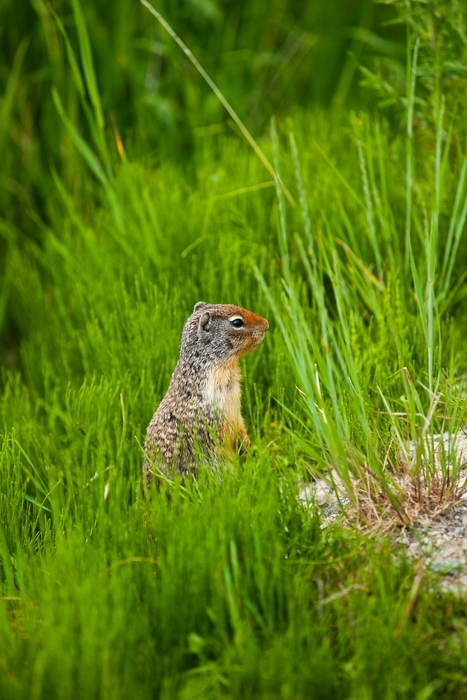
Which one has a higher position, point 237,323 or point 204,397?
point 237,323

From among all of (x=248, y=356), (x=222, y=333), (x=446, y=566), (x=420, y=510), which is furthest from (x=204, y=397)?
(x=446, y=566)

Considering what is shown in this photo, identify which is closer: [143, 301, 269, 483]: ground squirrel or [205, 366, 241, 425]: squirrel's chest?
[143, 301, 269, 483]: ground squirrel

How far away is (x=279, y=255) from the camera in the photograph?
4508 mm

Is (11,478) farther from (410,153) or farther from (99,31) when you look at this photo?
(99,31)

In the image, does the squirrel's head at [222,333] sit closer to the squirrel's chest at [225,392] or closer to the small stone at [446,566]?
the squirrel's chest at [225,392]

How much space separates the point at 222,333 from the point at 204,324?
0.31 feet

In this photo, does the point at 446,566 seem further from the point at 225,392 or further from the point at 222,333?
the point at 222,333

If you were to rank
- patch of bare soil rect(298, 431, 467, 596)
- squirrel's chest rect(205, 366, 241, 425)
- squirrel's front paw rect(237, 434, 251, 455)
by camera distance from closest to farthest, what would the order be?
patch of bare soil rect(298, 431, 467, 596) < squirrel's front paw rect(237, 434, 251, 455) < squirrel's chest rect(205, 366, 241, 425)

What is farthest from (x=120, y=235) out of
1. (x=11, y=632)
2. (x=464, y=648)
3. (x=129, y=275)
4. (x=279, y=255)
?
(x=464, y=648)

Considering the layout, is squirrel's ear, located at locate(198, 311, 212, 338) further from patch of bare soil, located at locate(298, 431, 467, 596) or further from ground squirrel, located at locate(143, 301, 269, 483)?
patch of bare soil, located at locate(298, 431, 467, 596)

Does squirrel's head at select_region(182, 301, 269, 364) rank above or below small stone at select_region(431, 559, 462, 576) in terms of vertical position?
above

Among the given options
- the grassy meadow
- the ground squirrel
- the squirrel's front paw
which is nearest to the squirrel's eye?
the ground squirrel

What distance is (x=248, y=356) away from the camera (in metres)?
3.99

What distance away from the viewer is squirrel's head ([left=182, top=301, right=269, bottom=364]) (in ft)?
11.9
